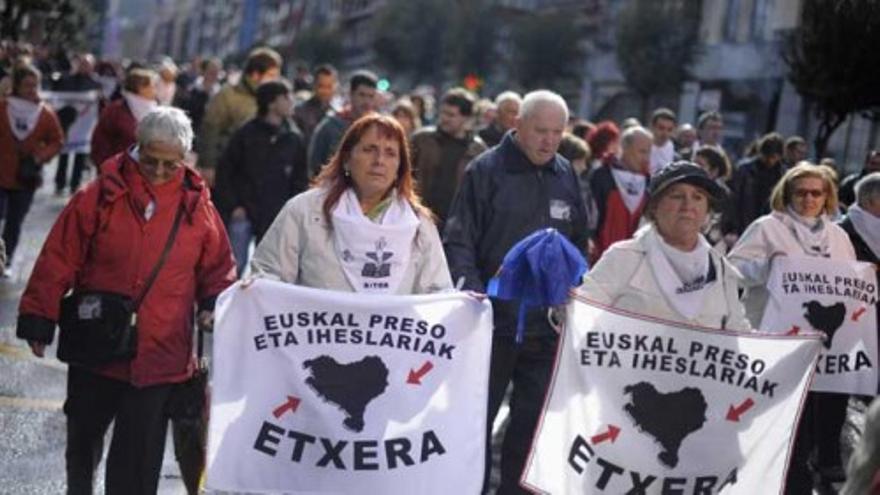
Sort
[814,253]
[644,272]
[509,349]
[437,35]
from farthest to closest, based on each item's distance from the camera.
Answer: [437,35], [814,253], [509,349], [644,272]

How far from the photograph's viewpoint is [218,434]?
18.8 ft

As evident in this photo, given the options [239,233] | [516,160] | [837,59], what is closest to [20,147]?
[239,233]

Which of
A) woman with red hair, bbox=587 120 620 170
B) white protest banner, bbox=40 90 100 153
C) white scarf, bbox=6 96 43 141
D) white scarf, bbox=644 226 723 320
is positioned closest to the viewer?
white scarf, bbox=644 226 723 320

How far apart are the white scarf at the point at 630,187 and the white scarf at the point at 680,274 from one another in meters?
5.36

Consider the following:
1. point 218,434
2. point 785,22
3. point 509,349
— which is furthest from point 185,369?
point 785,22

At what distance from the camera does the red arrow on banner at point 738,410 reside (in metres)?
5.91

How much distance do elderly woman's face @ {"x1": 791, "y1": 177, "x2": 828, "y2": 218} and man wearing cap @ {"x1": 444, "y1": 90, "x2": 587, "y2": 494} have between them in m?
1.27

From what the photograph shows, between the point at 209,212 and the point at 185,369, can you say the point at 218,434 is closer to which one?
the point at 185,369

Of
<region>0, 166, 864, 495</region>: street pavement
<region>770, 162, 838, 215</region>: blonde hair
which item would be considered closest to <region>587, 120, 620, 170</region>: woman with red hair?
<region>0, 166, 864, 495</region>: street pavement

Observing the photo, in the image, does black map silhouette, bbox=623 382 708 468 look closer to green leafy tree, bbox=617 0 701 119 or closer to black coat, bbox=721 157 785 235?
black coat, bbox=721 157 785 235

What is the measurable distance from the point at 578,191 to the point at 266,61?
514 centimetres

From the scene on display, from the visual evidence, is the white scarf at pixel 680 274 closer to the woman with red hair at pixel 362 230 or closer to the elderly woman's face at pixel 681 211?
the elderly woman's face at pixel 681 211

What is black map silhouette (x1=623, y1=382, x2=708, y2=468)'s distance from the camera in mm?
5855

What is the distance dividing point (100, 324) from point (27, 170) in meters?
7.56
